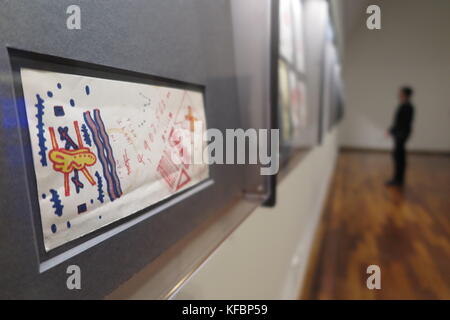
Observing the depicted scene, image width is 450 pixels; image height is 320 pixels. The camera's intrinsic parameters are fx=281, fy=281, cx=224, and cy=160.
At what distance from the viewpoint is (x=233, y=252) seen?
630 millimetres

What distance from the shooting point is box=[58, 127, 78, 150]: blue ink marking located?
0.24 m

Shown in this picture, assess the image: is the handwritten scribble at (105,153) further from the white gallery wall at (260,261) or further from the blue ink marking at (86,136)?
the white gallery wall at (260,261)

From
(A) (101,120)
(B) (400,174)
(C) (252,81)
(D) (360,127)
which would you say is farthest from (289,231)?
(D) (360,127)

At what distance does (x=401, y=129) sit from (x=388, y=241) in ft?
3.87

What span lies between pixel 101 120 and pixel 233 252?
17.9 inches

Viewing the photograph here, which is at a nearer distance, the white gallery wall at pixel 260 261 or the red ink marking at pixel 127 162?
the red ink marking at pixel 127 162

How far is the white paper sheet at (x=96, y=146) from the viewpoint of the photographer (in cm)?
23

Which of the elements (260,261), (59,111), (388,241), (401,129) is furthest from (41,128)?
(401,129)

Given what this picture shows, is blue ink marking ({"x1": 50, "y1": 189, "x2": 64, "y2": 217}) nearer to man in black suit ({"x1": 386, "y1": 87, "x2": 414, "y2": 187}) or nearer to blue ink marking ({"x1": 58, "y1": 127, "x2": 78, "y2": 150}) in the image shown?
blue ink marking ({"x1": 58, "y1": 127, "x2": 78, "y2": 150})

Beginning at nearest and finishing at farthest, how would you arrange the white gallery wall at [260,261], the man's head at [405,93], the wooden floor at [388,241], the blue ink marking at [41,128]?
the blue ink marking at [41,128]
the white gallery wall at [260,261]
the wooden floor at [388,241]
the man's head at [405,93]

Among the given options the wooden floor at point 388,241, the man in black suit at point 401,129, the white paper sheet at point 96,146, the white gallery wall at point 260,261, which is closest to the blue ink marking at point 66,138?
the white paper sheet at point 96,146
